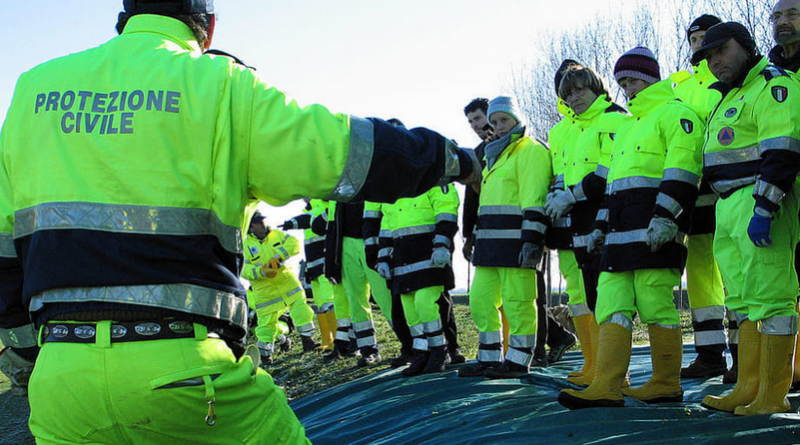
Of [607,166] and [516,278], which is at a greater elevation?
[607,166]

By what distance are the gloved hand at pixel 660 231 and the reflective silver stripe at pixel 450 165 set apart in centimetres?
217

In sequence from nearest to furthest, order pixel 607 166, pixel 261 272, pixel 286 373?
1. pixel 607 166
2. pixel 286 373
3. pixel 261 272

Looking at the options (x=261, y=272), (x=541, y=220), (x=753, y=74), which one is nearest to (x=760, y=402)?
(x=753, y=74)

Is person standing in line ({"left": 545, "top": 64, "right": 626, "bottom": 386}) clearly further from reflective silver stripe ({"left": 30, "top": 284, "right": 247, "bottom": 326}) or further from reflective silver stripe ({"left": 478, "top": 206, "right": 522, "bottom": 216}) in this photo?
reflective silver stripe ({"left": 30, "top": 284, "right": 247, "bottom": 326})

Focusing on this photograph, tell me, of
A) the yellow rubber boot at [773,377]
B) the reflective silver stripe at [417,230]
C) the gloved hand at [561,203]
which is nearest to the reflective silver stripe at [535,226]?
the gloved hand at [561,203]

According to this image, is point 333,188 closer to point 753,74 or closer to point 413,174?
point 413,174

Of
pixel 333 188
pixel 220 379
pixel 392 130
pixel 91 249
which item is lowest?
pixel 220 379

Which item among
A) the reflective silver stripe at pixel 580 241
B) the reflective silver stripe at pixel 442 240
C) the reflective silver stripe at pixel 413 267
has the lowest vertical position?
the reflective silver stripe at pixel 413 267

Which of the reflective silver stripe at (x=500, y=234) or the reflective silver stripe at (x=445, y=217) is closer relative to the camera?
the reflective silver stripe at (x=500, y=234)

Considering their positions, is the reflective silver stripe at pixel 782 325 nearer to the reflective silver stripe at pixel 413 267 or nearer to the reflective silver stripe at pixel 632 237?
the reflective silver stripe at pixel 632 237

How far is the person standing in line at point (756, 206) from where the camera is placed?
3.71 meters

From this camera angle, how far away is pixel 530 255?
224 inches

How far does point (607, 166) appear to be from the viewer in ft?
16.9

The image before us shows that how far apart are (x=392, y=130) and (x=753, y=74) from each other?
2.67 meters
